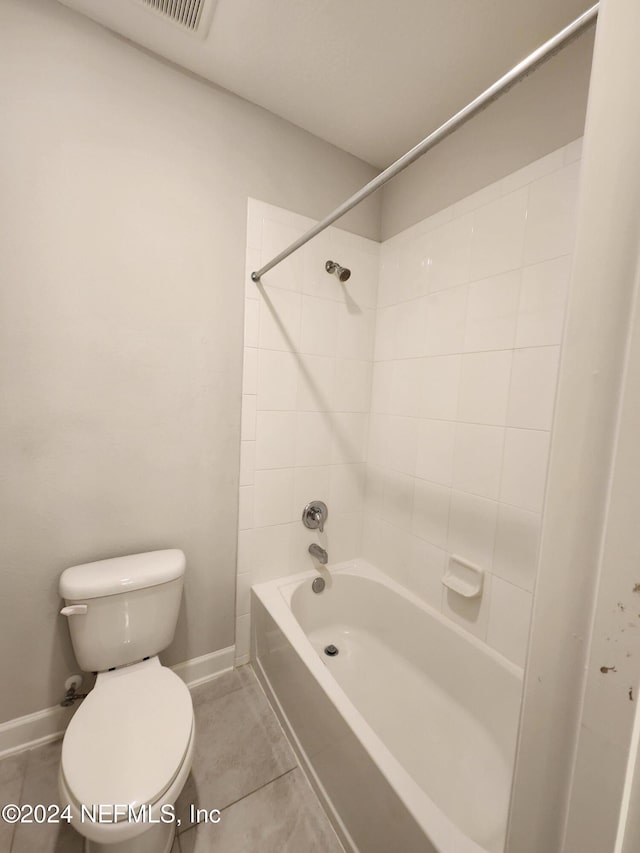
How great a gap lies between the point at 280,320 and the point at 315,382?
0.33 m

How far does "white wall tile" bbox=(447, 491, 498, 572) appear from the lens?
4.17 ft

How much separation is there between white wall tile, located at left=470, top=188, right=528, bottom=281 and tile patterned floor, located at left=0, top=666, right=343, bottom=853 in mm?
1922

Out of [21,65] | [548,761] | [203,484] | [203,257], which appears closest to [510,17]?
[203,257]

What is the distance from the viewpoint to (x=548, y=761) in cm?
28

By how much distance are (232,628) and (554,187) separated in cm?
212

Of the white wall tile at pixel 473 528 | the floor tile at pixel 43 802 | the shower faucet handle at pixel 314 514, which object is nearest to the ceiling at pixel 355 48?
the white wall tile at pixel 473 528

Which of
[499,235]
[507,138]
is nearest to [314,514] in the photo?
[499,235]

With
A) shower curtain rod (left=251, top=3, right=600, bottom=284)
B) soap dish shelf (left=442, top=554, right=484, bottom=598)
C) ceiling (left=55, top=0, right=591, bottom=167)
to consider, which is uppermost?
ceiling (left=55, top=0, right=591, bottom=167)

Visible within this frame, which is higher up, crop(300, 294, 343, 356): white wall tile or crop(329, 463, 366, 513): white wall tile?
crop(300, 294, 343, 356): white wall tile

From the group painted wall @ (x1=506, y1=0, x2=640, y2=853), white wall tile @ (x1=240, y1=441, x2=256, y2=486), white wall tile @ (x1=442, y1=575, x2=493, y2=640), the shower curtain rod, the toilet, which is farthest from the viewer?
white wall tile @ (x1=240, y1=441, x2=256, y2=486)

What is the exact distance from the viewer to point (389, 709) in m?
1.35

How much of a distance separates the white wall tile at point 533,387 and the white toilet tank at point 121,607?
1336 mm

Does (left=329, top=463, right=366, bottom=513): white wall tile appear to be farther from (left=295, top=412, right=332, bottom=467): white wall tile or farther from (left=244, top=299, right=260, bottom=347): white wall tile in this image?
(left=244, top=299, right=260, bottom=347): white wall tile

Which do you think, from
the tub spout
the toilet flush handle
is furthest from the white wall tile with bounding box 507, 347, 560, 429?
the toilet flush handle
